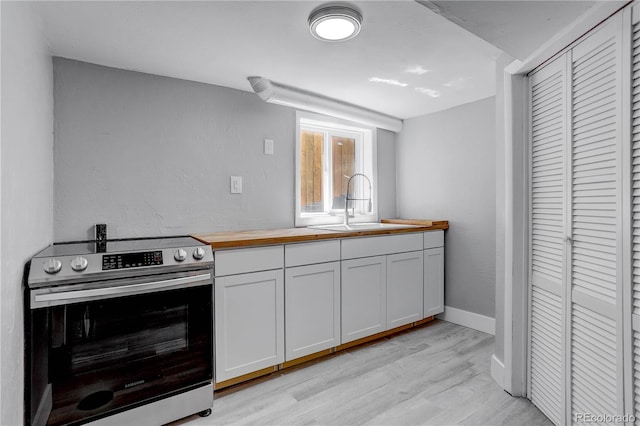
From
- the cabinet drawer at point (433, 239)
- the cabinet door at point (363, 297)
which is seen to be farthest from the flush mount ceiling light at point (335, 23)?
the cabinet drawer at point (433, 239)

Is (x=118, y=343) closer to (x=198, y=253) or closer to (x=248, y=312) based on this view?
(x=198, y=253)

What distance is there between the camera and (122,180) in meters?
2.26

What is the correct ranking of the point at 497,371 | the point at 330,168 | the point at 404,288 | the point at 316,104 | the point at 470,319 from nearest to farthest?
the point at 497,371 → the point at 316,104 → the point at 404,288 → the point at 470,319 → the point at 330,168

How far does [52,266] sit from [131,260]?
0.31 metres

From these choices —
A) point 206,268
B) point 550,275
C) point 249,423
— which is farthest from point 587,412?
point 206,268

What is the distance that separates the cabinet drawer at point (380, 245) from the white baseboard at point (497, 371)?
106cm

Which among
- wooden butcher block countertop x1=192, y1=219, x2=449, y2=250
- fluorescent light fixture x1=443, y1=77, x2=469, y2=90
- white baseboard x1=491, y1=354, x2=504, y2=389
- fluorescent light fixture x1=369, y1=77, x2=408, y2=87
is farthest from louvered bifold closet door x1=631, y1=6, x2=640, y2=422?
wooden butcher block countertop x1=192, y1=219, x2=449, y2=250

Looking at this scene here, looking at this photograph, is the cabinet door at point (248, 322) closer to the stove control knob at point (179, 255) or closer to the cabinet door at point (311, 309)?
the cabinet door at point (311, 309)

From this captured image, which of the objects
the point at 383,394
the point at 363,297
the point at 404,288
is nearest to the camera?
the point at 383,394

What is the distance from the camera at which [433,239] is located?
320 cm

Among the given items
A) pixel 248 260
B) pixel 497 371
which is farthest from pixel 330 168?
pixel 497 371

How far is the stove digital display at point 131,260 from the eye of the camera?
164cm

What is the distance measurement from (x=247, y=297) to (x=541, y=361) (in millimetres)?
1694

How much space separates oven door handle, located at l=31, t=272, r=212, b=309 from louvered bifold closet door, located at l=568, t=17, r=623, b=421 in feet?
6.03
